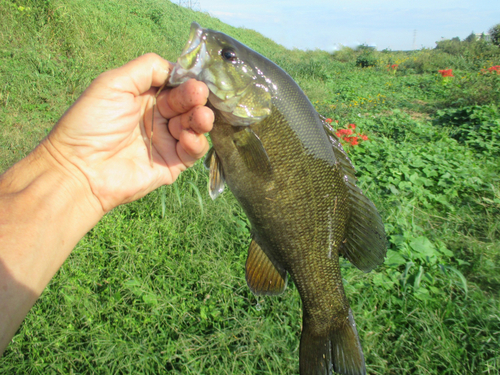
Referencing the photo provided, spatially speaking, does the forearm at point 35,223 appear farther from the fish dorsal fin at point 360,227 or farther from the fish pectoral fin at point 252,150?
the fish dorsal fin at point 360,227

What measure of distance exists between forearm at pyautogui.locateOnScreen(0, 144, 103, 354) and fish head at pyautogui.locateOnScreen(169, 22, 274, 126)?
78cm

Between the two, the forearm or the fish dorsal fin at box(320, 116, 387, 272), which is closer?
the forearm

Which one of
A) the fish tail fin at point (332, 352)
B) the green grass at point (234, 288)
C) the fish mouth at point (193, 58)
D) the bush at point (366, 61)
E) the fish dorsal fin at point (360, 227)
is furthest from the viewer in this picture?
the bush at point (366, 61)

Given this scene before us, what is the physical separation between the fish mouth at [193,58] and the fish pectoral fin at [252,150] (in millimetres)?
353

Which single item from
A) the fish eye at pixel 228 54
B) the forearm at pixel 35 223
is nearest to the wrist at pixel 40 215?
the forearm at pixel 35 223

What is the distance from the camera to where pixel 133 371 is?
2.06 metres

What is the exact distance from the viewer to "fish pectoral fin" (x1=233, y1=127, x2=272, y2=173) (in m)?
1.54

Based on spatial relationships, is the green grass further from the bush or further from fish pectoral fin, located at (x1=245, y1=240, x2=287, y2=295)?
the bush

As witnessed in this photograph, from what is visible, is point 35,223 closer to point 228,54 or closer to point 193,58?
point 193,58

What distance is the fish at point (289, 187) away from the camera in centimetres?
155

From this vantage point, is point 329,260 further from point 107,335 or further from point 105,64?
point 105,64

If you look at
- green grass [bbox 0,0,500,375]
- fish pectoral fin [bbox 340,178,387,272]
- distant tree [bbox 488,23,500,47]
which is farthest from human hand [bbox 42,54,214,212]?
distant tree [bbox 488,23,500,47]

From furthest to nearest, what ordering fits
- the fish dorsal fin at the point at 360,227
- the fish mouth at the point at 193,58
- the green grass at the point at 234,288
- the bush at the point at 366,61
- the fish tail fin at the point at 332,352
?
the bush at the point at 366,61 → the green grass at the point at 234,288 → the fish dorsal fin at the point at 360,227 → the fish tail fin at the point at 332,352 → the fish mouth at the point at 193,58

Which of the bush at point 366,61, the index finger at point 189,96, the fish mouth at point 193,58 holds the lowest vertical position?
the index finger at point 189,96
